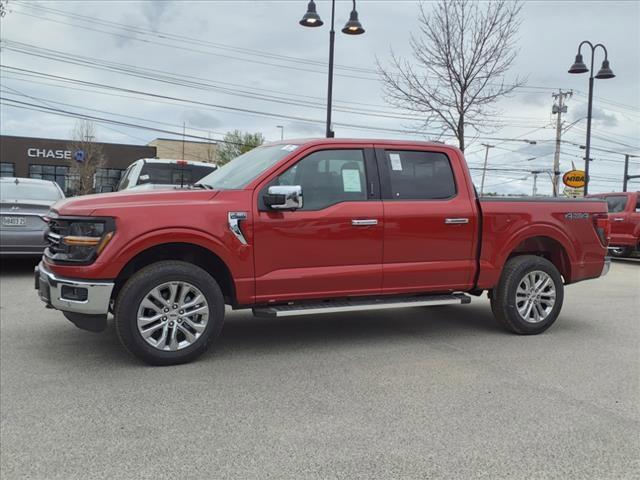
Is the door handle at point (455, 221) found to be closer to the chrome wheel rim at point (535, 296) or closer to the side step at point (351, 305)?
the side step at point (351, 305)

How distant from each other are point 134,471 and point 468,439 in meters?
1.90

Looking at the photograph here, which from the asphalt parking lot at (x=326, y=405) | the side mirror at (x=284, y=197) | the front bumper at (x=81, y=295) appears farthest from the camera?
the side mirror at (x=284, y=197)

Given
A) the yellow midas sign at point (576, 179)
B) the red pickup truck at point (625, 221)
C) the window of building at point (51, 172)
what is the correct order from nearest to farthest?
the red pickup truck at point (625, 221) → the yellow midas sign at point (576, 179) → the window of building at point (51, 172)

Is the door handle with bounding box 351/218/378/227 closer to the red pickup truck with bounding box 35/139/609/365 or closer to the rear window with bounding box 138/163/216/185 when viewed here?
the red pickup truck with bounding box 35/139/609/365

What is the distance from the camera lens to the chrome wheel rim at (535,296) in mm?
6203

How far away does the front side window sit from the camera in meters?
5.32

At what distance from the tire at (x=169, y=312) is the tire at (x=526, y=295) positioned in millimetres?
2995

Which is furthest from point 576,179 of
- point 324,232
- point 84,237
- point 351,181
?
point 84,237

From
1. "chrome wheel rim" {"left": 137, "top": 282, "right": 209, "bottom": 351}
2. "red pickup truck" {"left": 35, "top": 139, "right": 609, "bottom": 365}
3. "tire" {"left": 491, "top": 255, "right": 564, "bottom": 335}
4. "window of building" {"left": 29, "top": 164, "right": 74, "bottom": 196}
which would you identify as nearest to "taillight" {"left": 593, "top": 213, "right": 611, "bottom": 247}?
"red pickup truck" {"left": 35, "top": 139, "right": 609, "bottom": 365}

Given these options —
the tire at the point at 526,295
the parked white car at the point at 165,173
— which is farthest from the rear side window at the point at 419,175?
the parked white car at the point at 165,173

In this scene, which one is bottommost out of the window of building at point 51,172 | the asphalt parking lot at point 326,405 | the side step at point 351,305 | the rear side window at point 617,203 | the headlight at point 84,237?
the asphalt parking lot at point 326,405

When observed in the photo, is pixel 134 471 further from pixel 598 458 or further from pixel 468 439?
pixel 598 458

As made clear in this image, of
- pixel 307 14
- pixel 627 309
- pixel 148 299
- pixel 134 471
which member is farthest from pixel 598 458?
pixel 307 14

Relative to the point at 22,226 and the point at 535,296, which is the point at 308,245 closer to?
the point at 535,296
